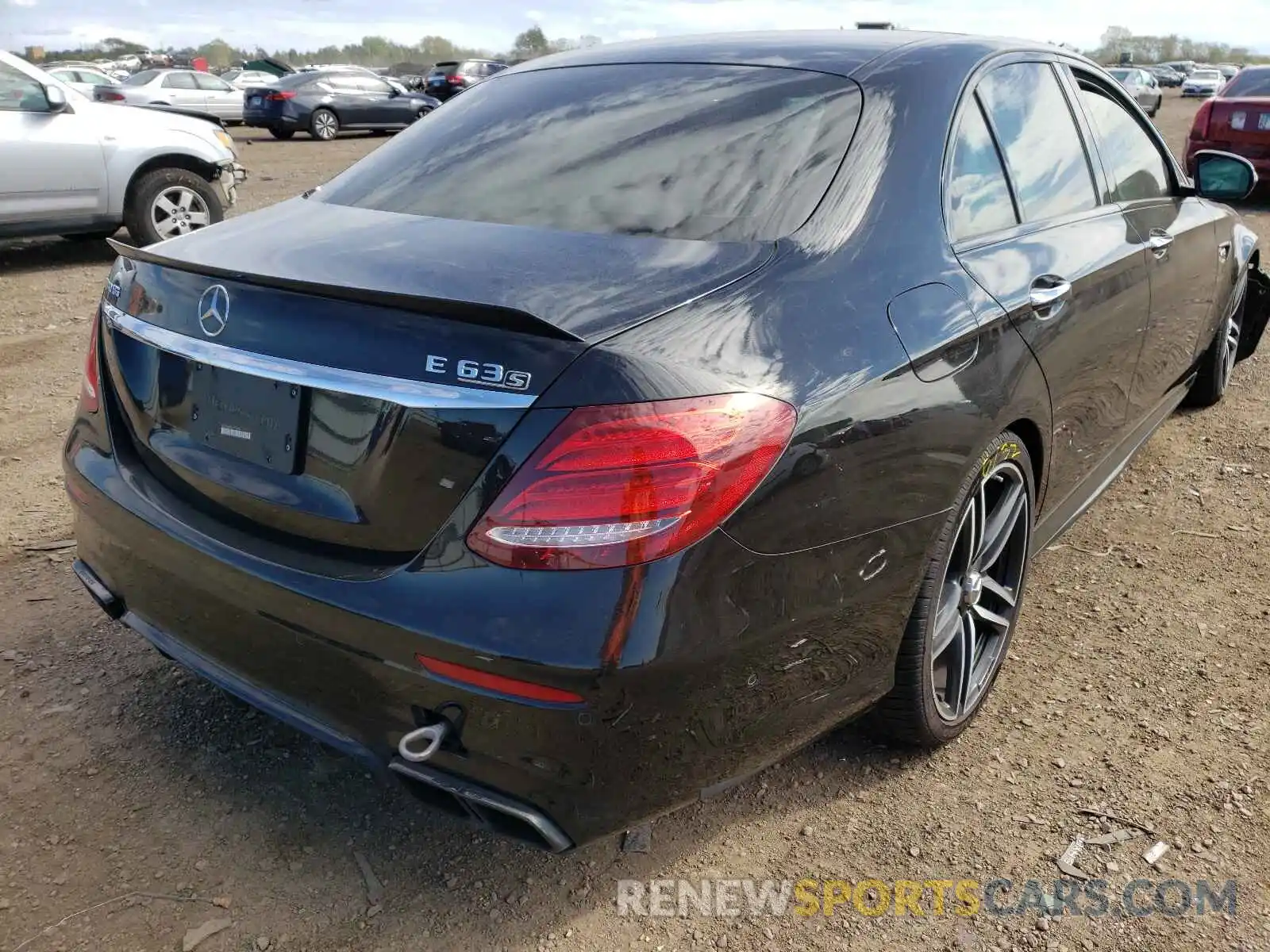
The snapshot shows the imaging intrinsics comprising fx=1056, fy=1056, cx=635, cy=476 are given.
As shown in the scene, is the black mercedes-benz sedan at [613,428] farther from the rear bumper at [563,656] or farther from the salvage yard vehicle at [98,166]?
the salvage yard vehicle at [98,166]

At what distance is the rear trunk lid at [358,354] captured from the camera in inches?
66.4

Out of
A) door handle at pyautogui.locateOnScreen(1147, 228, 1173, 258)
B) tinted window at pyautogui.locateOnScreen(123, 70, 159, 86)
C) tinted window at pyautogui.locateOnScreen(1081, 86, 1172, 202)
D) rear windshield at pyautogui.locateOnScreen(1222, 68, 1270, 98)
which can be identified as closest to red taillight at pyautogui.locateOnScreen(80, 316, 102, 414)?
tinted window at pyautogui.locateOnScreen(1081, 86, 1172, 202)

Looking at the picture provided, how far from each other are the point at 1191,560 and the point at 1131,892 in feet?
5.83

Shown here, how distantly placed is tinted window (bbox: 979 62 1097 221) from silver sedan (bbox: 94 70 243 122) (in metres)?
21.4

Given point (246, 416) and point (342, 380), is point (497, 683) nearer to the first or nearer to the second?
point (342, 380)

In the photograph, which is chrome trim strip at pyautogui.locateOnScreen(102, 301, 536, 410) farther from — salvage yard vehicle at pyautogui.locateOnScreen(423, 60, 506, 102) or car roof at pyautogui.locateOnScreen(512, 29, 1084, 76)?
salvage yard vehicle at pyautogui.locateOnScreen(423, 60, 506, 102)

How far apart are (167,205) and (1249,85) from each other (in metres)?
11.6

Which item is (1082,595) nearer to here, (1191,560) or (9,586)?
(1191,560)

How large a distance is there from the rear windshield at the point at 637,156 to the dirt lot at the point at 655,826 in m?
1.24

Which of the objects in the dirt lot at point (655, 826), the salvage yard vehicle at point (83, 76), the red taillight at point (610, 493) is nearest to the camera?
the red taillight at point (610, 493)

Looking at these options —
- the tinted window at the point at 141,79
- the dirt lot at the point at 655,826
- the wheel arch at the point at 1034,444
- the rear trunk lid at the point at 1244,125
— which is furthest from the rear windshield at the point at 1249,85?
the tinted window at the point at 141,79

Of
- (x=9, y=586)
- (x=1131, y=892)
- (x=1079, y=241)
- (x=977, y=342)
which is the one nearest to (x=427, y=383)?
(x=977, y=342)

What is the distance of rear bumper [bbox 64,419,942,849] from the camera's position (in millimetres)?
1636

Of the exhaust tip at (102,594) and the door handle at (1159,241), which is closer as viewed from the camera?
the exhaust tip at (102,594)
